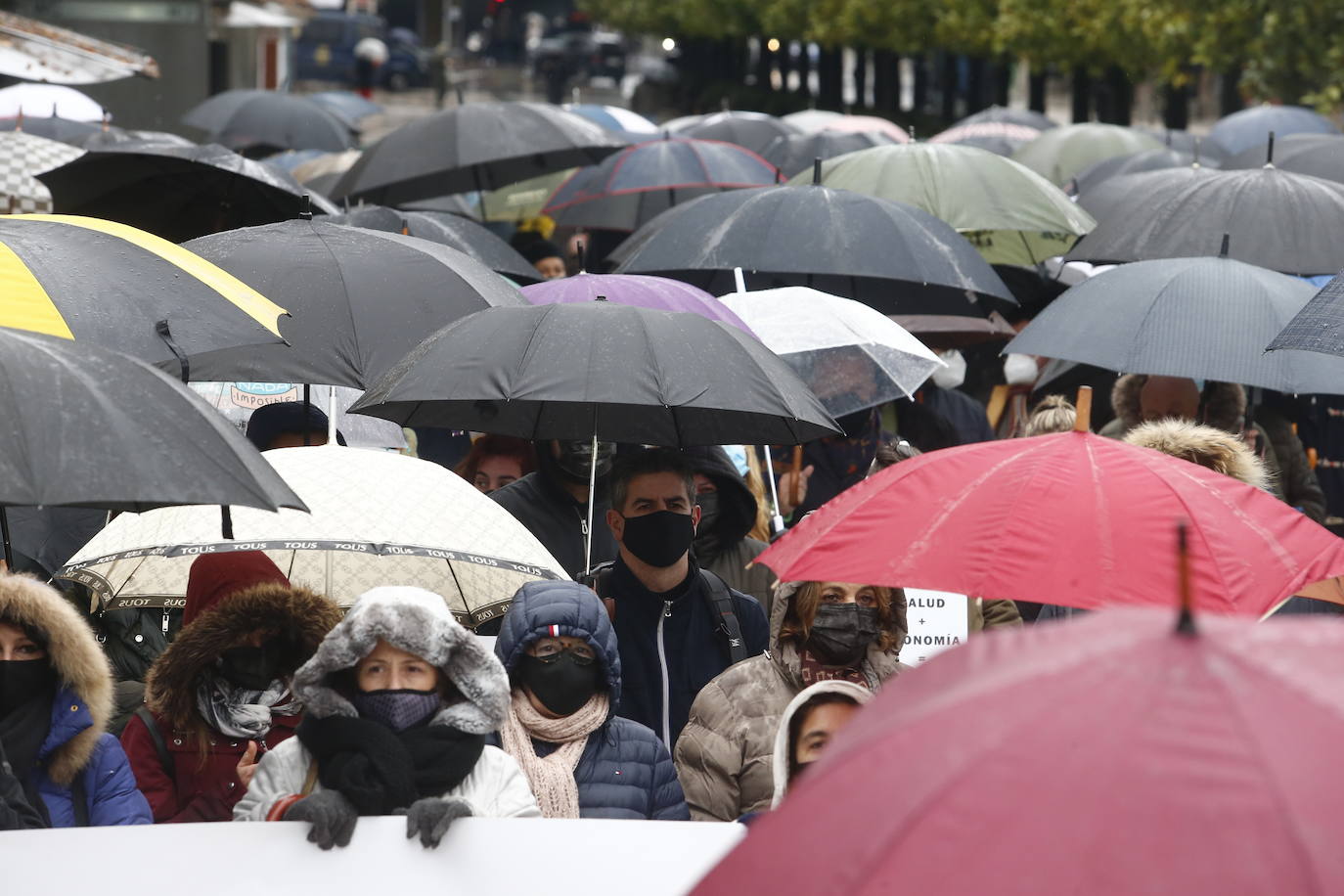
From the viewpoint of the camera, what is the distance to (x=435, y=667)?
445 cm

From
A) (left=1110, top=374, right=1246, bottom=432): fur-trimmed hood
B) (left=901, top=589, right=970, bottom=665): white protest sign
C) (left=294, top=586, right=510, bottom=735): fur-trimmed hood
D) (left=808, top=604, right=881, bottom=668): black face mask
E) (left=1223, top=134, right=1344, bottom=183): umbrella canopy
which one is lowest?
(left=901, top=589, right=970, bottom=665): white protest sign

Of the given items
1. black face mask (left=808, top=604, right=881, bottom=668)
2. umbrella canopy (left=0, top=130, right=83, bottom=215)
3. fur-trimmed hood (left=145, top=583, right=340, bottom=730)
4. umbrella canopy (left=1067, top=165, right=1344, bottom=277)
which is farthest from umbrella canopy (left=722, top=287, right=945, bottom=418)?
umbrella canopy (left=0, top=130, right=83, bottom=215)

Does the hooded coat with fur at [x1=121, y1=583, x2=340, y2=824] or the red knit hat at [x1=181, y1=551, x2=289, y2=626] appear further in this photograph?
the red knit hat at [x1=181, y1=551, x2=289, y2=626]

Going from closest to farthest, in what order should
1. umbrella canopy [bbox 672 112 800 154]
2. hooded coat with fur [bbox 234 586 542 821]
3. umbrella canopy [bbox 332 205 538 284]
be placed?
hooded coat with fur [bbox 234 586 542 821] → umbrella canopy [bbox 332 205 538 284] → umbrella canopy [bbox 672 112 800 154]

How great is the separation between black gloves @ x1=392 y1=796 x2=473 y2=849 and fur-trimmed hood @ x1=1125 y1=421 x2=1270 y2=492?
3.11 m

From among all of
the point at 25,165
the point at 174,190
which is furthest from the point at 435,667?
the point at 25,165

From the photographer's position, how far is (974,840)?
2385mm

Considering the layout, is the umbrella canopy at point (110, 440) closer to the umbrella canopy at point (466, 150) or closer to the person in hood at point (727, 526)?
the person in hood at point (727, 526)

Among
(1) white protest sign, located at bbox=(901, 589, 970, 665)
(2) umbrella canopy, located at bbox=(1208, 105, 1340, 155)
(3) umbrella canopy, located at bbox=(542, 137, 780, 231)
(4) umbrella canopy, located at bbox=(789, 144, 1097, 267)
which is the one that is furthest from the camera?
(2) umbrella canopy, located at bbox=(1208, 105, 1340, 155)

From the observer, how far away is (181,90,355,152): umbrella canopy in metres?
20.6

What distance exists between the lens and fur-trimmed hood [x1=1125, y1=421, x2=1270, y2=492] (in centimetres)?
644

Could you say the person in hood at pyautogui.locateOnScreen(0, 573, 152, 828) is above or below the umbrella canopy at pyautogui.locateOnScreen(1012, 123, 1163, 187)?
below

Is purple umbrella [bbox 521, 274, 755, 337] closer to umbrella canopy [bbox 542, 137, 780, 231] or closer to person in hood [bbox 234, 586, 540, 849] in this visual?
person in hood [bbox 234, 586, 540, 849]

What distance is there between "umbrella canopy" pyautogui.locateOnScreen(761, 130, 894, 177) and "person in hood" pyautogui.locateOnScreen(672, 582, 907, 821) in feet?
39.1
